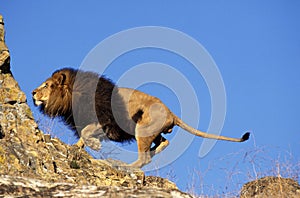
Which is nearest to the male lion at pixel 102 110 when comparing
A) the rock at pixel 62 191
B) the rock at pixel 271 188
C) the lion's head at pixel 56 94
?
the lion's head at pixel 56 94

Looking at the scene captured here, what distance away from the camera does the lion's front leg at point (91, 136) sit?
788 cm

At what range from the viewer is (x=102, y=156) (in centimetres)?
687

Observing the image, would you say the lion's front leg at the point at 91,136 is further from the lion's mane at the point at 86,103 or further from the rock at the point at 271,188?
the rock at the point at 271,188

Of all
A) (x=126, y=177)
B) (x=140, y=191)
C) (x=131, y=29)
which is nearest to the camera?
(x=140, y=191)

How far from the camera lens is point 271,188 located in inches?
226

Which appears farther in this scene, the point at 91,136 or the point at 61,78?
the point at 61,78

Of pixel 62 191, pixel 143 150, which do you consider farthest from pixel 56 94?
pixel 62 191

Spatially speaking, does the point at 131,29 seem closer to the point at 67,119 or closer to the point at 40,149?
the point at 67,119

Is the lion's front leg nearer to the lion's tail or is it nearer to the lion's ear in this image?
the lion's ear

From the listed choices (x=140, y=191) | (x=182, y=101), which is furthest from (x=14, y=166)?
(x=182, y=101)

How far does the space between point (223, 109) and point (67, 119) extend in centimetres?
265

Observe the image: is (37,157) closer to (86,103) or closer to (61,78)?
(86,103)

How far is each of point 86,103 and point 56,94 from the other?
609mm

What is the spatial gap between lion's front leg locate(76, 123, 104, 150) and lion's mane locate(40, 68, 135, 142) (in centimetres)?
12
